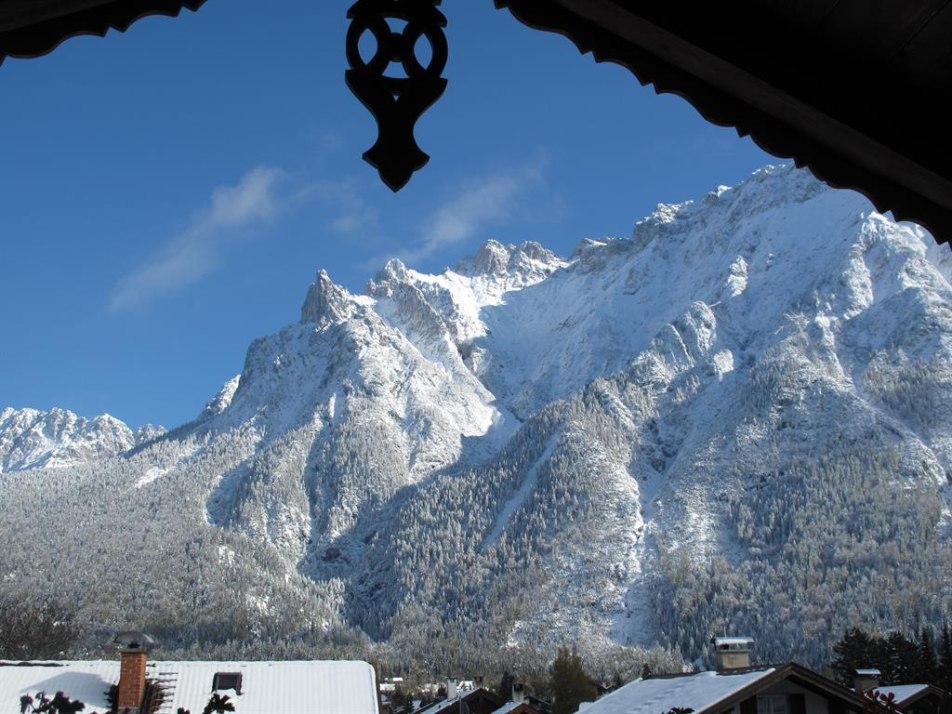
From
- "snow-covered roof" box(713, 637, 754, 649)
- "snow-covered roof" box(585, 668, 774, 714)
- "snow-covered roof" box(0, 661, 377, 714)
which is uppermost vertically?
"snow-covered roof" box(713, 637, 754, 649)

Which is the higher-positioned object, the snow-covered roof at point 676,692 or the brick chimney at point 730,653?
the brick chimney at point 730,653

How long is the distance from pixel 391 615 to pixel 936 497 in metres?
72.2

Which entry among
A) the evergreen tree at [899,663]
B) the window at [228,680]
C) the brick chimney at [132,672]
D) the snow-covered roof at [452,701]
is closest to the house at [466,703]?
the snow-covered roof at [452,701]

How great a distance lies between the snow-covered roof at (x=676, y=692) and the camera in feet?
73.4

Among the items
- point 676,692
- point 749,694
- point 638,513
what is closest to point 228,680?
point 676,692

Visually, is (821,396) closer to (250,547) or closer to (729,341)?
(729,341)

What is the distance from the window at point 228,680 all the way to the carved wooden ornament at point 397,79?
18.0 metres

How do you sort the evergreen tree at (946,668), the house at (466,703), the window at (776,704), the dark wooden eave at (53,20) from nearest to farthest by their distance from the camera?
1. the dark wooden eave at (53,20)
2. the evergreen tree at (946,668)
3. the window at (776,704)
4. the house at (466,703)

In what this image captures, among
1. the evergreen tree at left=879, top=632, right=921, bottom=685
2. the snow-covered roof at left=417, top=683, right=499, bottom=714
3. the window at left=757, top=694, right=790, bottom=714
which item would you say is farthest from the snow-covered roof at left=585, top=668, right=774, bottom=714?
the evergreen tree at left=879, top=632, right=921, bottom=685

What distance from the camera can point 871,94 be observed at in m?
2.97

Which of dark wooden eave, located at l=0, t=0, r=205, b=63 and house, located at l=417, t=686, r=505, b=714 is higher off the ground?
dark wooden eave, located at l=0, t=0, r=205, b=63

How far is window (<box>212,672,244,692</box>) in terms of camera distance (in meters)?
19.4

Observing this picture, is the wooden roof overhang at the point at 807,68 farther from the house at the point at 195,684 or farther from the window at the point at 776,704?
the window at the point at 776,704

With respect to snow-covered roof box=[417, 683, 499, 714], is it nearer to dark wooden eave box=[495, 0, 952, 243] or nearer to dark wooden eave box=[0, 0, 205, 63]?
dark wooden eave box=[495, 0, 952, 243]
